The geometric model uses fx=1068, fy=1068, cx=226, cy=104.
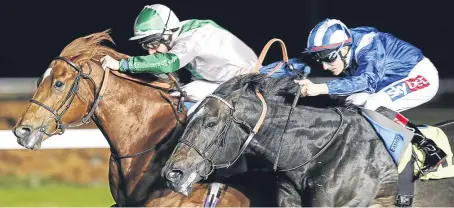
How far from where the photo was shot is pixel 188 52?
5801 millimetres

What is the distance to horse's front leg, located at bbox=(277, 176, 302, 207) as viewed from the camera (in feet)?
17.0

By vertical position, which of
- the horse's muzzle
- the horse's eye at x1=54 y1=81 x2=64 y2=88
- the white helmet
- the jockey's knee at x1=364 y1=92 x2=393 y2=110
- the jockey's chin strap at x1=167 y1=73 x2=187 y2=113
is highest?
the white helmet


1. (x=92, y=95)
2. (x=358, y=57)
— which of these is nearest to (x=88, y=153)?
(x=92, y=95)

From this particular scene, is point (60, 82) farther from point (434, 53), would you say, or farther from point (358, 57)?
point (434, 53)

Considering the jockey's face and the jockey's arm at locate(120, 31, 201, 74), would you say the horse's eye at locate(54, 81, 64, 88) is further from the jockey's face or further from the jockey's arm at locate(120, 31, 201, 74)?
the jockey's face

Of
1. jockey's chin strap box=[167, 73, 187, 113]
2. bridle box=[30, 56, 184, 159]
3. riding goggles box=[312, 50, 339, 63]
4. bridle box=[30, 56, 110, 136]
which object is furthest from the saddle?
bridle box=[30, 56, 110, 136]

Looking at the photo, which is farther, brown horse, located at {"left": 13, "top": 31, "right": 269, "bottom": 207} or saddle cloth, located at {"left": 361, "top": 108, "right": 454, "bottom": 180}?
brown horse, located at {"left": 13, "top": 31, "right": 269, "bottom": 207}

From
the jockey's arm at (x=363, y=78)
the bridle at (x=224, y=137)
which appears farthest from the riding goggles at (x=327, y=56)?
the bridle at (x=224, y=137)

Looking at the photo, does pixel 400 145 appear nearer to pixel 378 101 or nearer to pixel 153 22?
pixel 378 101

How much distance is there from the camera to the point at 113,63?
5660mm

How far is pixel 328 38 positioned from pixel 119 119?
1199mm

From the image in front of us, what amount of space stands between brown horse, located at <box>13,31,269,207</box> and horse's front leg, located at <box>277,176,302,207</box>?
0.36 metres

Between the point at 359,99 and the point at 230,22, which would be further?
the point at 230,22

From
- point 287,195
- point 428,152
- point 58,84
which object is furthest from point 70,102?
point 428,152
